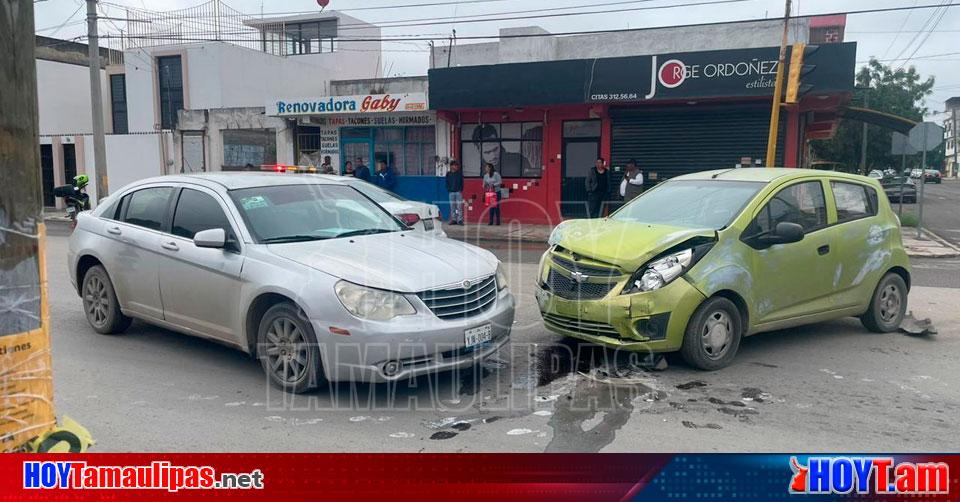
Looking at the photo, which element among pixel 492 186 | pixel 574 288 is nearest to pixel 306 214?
pixel 574 288

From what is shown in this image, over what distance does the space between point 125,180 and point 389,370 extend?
2546cm

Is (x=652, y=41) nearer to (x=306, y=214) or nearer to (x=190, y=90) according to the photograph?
(x=190, y=90)

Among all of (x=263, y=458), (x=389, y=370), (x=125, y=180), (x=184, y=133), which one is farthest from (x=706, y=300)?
(x=125, y=180)

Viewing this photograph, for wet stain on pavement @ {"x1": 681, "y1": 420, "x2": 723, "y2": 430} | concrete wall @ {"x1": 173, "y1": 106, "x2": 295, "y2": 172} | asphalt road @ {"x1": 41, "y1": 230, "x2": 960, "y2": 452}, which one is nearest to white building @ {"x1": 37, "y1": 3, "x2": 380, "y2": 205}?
concrete wall @ {"x1": 173, "y1": 106, "x2": 295, "y2": 172}

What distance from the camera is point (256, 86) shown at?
29984mm

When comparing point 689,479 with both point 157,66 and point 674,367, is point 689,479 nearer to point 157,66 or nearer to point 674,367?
point 674,367

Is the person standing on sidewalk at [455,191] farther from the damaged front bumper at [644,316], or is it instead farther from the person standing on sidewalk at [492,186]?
the damaged front bumper at [644,316]

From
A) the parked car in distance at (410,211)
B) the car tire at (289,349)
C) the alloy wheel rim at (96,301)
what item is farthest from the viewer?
the parked car in distance at (410,211)

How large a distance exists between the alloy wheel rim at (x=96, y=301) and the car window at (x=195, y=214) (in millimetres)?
1296

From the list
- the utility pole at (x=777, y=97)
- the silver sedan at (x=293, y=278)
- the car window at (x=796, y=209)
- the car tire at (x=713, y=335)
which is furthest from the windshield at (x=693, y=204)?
the utility pole at (x=777, y=97)

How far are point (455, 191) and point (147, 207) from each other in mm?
13411

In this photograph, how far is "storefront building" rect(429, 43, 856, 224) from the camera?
16.4 m

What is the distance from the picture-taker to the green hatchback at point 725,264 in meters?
5.77

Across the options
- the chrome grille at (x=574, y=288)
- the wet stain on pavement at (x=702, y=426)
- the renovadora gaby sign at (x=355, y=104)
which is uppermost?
the renovadora gaby sign at (x=355, y=104)
